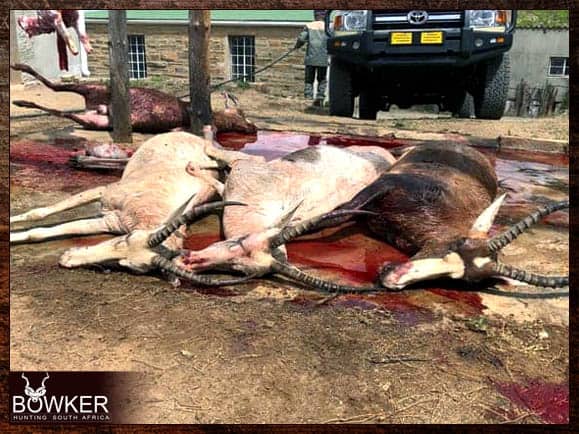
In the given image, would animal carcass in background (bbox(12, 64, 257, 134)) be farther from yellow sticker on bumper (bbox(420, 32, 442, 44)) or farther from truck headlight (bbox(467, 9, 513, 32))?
truck headlight (bbox(467, 9, 513, 32))

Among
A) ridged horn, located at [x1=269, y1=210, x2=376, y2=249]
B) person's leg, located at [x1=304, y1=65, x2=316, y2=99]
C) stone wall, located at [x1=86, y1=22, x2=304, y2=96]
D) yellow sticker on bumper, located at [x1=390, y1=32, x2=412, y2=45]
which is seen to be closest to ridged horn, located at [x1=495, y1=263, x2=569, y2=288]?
ridged horn, located at [x1=269, y1=210, x2=376, y2=249]

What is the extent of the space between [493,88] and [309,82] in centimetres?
232

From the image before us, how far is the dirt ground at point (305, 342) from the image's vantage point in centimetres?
262

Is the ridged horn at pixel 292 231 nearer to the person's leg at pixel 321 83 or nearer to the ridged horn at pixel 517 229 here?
the ridged horn at pixel 517 229

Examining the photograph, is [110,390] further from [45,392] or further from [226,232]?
[226,232]

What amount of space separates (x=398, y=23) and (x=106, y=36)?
1.98m

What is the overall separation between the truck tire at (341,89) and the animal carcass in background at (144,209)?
1288mm

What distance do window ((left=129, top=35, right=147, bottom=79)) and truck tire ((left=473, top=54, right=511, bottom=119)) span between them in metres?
2.43

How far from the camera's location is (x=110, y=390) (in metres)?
2.58

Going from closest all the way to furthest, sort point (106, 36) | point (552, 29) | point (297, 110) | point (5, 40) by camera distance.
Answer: point (5, 40) < point (552, 29) < point (106, 36) < point (297, 110)

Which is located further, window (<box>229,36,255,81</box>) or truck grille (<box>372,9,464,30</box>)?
window (<box>229,36,255,81</box>)

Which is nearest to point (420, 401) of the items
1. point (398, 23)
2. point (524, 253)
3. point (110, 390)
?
point (110, 390)

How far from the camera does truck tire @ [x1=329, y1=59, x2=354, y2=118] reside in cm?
462

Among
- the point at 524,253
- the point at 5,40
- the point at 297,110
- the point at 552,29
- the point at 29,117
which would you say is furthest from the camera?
the point at 297,110
